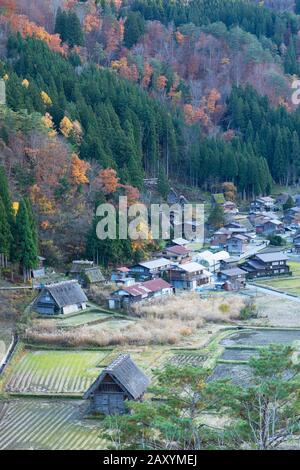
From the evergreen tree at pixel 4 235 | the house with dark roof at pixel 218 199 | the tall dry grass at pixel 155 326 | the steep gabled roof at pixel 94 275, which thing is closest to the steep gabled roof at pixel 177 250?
the steep gabled roof at pixel 94 275

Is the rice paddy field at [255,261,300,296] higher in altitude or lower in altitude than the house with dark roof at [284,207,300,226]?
lower

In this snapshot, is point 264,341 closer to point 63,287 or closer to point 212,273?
point 63,287

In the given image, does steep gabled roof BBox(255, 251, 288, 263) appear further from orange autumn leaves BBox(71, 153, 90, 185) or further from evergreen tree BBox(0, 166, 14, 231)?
evergreen tree BBox(0, 166, 14, 231)

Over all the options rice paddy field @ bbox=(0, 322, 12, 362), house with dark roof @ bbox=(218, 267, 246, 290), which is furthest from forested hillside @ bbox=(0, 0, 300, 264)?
rice paddy field @ bbox=(0, 322, 12, 362)

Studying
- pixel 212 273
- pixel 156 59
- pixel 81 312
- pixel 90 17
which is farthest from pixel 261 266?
pixel 90 17

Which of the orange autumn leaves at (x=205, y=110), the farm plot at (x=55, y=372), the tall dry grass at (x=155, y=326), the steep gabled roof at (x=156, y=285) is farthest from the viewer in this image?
the orange autumn leaves at (x=205, y=110)

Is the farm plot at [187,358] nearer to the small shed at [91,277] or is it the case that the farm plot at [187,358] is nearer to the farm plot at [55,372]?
the farm plot at [55,372]
